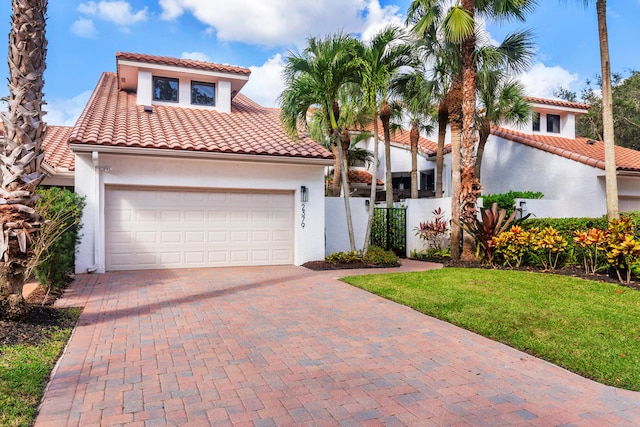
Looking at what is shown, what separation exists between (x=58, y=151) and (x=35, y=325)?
32.7 ft

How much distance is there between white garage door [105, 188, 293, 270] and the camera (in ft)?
37.7

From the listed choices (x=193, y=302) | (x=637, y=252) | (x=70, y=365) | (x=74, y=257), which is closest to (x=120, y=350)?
(x=70, y=365)

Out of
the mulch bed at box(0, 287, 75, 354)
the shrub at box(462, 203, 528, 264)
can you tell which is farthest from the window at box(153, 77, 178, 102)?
the shrub at box(462, 203, 528, 264)

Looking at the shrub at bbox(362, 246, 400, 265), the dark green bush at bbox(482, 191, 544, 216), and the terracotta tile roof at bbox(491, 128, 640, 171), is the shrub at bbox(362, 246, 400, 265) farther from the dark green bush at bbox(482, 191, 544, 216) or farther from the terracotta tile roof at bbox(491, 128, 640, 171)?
the terracotta tile roof at bbox(491, 128, 640, 171)

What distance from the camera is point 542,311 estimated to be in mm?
A: 7039

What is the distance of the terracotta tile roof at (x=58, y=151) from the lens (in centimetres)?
1255

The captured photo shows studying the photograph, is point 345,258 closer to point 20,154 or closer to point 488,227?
point 488,227

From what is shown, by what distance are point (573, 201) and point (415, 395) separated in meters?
16.0

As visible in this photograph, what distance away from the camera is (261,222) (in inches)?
508

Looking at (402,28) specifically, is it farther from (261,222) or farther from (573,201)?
(573,201)

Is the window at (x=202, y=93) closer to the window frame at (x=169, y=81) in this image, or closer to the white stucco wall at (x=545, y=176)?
the window frame at (x=169, y=81)

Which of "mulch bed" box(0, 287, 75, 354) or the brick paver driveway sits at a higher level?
"mulch bed" box(0, 287, 75, 354)

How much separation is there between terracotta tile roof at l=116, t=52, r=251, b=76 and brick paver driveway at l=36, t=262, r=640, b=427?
1024 cm

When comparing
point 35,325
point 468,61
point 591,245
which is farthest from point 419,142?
point 35,325
